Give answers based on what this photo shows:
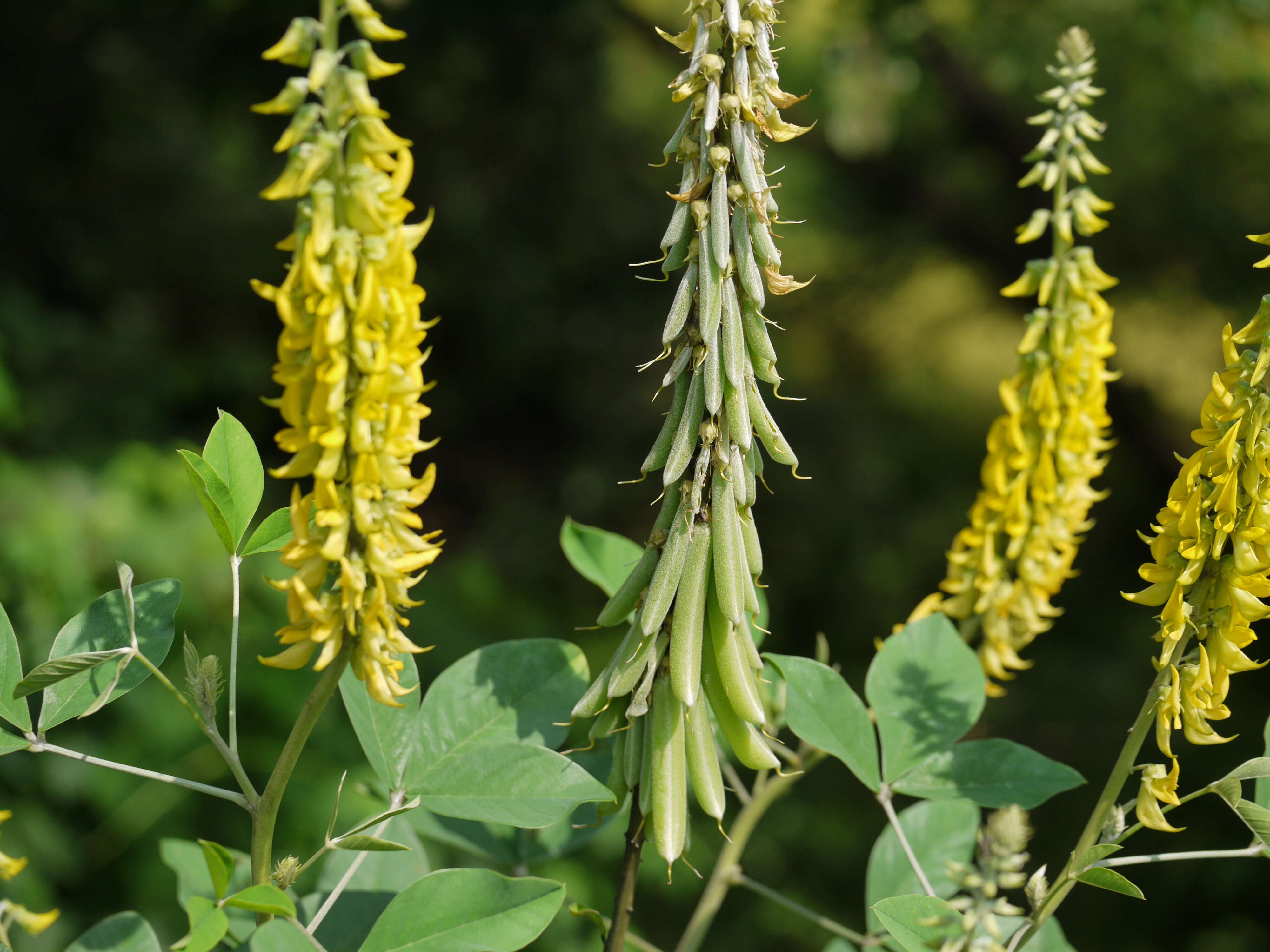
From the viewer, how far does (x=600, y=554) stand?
1345 millimetres

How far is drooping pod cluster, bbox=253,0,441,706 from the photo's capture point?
2.13 ft

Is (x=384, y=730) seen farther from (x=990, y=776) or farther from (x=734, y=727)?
(x=990, y=776)

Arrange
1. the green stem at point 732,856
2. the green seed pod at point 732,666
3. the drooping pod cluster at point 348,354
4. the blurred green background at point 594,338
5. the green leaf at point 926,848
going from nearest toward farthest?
the drooping pod cluster at point 348,354
the green seed pod at point 732,666
the green stem at point 732,856
the green leaf at point 926,848
the blurred green background at point 594,338

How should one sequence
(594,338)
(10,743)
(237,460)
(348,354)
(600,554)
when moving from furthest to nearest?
(594,338) < (600,554) < (237,460) < (10,743) < (348,354)

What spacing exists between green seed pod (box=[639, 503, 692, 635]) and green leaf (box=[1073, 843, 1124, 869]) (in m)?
0.42

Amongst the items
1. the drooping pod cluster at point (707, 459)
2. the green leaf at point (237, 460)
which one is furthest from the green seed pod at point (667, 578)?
the green leaf at point (237, 460)

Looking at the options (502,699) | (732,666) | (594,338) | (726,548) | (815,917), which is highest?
(594,338)

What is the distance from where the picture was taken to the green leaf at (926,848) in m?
1.35

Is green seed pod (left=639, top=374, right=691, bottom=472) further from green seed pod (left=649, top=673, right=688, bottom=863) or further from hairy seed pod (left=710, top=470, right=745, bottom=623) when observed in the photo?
green seed pod (left=649, top=673, right=688, bottom=863)

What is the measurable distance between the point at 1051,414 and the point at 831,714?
47 cm

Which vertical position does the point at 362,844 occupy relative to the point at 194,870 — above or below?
above

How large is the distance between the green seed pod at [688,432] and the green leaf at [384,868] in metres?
0.65

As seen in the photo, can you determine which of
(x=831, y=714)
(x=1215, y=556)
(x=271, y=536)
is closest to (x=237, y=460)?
(x=271, y=536)

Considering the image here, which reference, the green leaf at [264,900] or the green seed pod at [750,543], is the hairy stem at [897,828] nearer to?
the green seed pod at [750,543]
